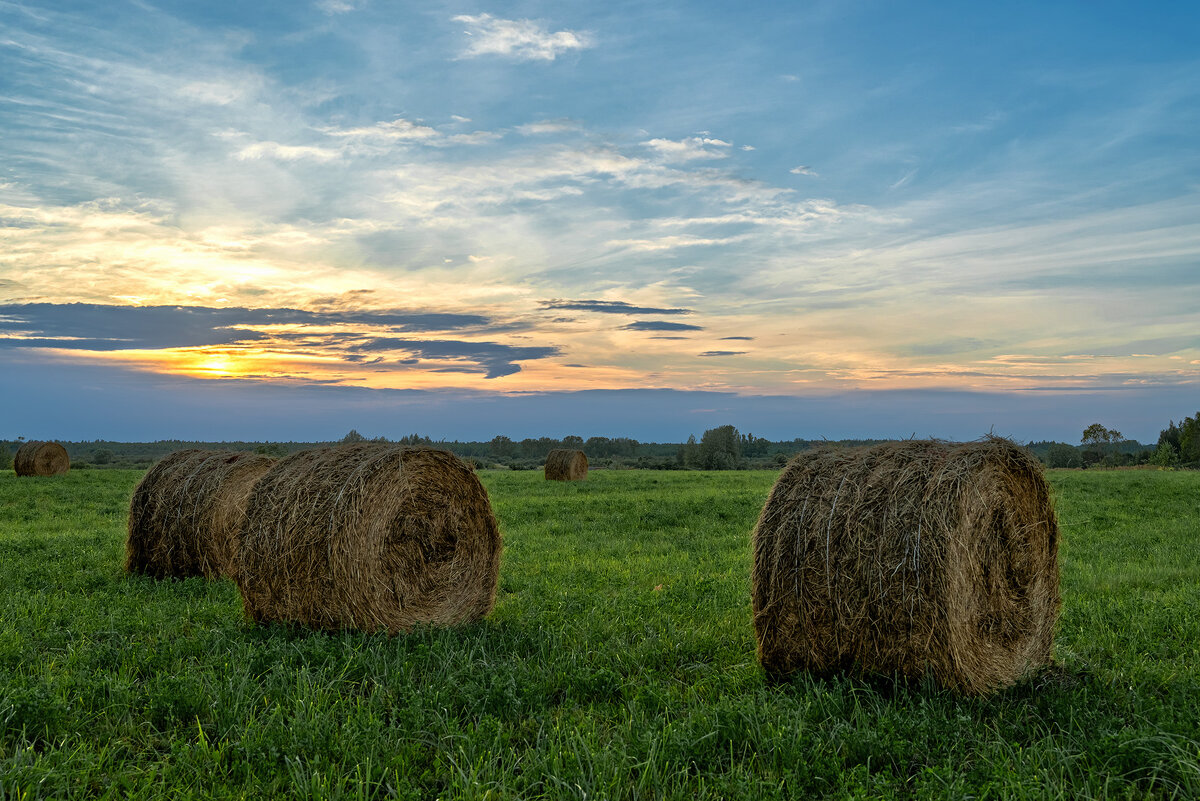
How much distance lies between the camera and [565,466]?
38.1 m

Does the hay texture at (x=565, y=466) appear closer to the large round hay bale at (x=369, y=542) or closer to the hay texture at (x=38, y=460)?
the hay texture at (x=38, y=460)

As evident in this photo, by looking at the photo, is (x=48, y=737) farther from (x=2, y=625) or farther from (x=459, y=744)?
(x=2, y=625)

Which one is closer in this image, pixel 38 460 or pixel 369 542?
pixel 369 542

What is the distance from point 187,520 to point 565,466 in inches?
1037

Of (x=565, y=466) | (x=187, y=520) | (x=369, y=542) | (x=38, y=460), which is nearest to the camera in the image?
(x=369, y=542)

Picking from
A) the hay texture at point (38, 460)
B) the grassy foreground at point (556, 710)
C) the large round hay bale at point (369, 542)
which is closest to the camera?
the grassy foreground at point (556, 710)

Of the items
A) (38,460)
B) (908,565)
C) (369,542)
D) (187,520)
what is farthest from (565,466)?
(908,565)

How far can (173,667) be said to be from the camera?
7.12m

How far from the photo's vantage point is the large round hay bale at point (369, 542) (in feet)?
28.3

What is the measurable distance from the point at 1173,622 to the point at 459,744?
8566 mm

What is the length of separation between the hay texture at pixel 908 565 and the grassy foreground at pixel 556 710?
0.34 m

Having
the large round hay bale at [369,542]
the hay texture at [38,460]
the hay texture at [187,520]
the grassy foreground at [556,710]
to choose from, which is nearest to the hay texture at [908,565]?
the grassy foreground at [556,710]

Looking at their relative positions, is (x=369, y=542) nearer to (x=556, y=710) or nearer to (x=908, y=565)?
(x=556, y=710)

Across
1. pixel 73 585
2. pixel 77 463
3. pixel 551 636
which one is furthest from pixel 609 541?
pixel 77 463
